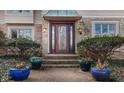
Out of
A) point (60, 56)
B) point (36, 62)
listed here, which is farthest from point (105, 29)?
point (36, 62)

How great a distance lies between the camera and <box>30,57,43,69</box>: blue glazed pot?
9.59ft

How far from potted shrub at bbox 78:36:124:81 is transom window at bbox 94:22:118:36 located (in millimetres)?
60

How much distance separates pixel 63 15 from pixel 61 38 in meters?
0.29

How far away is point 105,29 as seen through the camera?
295 centimetres

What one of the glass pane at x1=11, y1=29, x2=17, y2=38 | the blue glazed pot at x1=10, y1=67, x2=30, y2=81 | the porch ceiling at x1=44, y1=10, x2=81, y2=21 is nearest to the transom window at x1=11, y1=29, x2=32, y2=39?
the glass pane at x1=11, y1=29, x2=17, y2=38

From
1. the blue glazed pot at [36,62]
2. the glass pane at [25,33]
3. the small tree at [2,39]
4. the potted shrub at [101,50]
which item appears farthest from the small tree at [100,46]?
the small tree at [2,39]

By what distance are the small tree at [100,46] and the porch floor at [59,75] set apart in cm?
23

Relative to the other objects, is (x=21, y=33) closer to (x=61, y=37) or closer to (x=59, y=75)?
(x=61, y=37)
